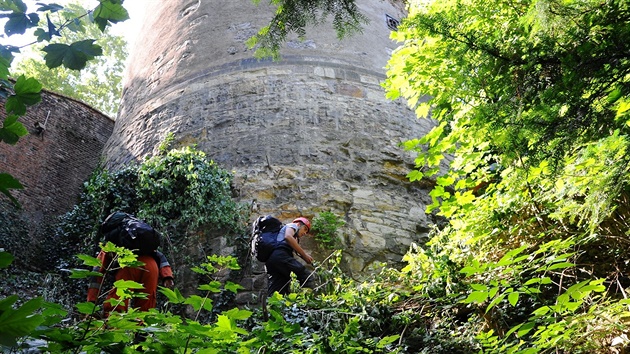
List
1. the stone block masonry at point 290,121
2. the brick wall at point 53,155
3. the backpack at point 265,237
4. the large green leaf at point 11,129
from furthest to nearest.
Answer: the brick wall at point 53,155 → the stone block masonry at point 290,121 → the backpack at point 265,237 → the large green leaf at point 11,129

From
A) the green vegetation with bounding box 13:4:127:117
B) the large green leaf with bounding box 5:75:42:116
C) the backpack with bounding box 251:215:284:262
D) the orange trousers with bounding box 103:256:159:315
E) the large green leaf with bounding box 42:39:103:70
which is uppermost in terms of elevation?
the green vegetation with bounding box 13:4:127:117

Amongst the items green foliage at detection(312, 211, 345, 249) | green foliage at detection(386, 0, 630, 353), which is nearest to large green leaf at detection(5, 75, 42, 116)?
green foliage at detection(386, 0, 630, 353)

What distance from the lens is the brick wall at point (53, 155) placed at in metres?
9.71

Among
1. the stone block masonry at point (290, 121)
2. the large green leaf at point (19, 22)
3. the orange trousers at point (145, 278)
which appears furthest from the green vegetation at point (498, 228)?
the stone block masonry at point (290, 121)

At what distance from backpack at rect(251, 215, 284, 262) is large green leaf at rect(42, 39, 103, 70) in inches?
138

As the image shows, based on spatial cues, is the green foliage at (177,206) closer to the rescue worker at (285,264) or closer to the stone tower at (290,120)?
the stone tower at (290,120)

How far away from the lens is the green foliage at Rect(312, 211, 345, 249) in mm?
7105

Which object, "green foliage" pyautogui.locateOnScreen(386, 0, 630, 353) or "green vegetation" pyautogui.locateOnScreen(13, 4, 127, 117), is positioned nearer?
"green foliage" pyautogui.locateOnScreen(386, 0, 630, 353)

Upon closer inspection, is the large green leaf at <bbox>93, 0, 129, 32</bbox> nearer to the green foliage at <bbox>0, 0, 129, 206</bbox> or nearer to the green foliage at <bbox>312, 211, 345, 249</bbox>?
the green foliage at <bbox>0, 0, 129, 206</bbox>

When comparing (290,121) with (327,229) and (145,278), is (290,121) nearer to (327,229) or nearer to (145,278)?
(327,229)

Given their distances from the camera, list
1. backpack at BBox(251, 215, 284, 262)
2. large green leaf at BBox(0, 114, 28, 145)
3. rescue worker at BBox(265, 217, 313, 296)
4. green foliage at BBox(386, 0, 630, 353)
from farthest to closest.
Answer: backpack at BBox(251, 215, 284, 262)
rescue worker at BBox(265, 217, 313, 296)
green foliage at BBox(386, 0, 630, 353)
large green leaf at BBox(0, 114, 28, 145)

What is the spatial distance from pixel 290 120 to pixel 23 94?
5.81 meters

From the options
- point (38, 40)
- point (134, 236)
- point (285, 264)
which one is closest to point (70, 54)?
point (38, 40)

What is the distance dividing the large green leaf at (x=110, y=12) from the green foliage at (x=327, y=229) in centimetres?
446
